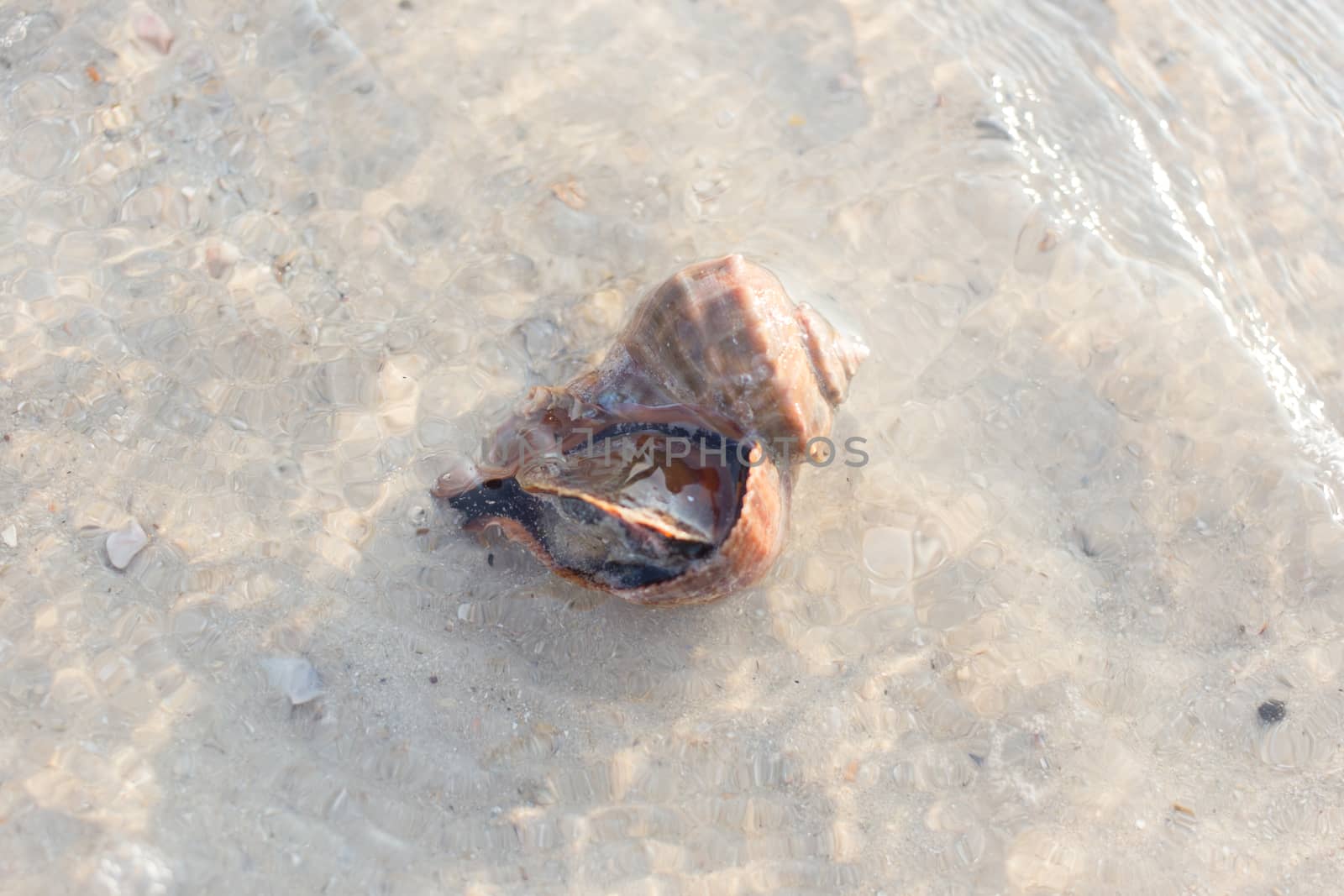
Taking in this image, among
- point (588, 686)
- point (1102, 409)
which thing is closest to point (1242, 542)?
point (1102, 409)

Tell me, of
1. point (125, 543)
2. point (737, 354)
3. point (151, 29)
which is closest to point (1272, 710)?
point (737, 354)

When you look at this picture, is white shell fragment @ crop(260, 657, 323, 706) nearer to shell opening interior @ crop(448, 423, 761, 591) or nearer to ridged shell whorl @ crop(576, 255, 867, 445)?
shell opening interior @ crop(448, 423, 761, 591)

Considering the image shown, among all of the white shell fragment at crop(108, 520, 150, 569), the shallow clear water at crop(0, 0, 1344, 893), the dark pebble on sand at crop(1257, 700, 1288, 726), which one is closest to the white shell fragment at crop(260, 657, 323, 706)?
the shallow clear water at crop(0, 0, 1344, 893)

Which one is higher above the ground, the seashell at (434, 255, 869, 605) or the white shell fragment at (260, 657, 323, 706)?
the seashell at (434, 255, 869, 605)

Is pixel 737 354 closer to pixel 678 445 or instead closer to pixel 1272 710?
pixel 678 445

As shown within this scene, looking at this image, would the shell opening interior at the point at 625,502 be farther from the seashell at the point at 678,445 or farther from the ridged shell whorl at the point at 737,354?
the ridged shell whorl at the point at 737,354

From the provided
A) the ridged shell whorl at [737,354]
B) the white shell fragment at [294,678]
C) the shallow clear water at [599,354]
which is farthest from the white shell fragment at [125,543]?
the ridged shell whorl at [737,354]
